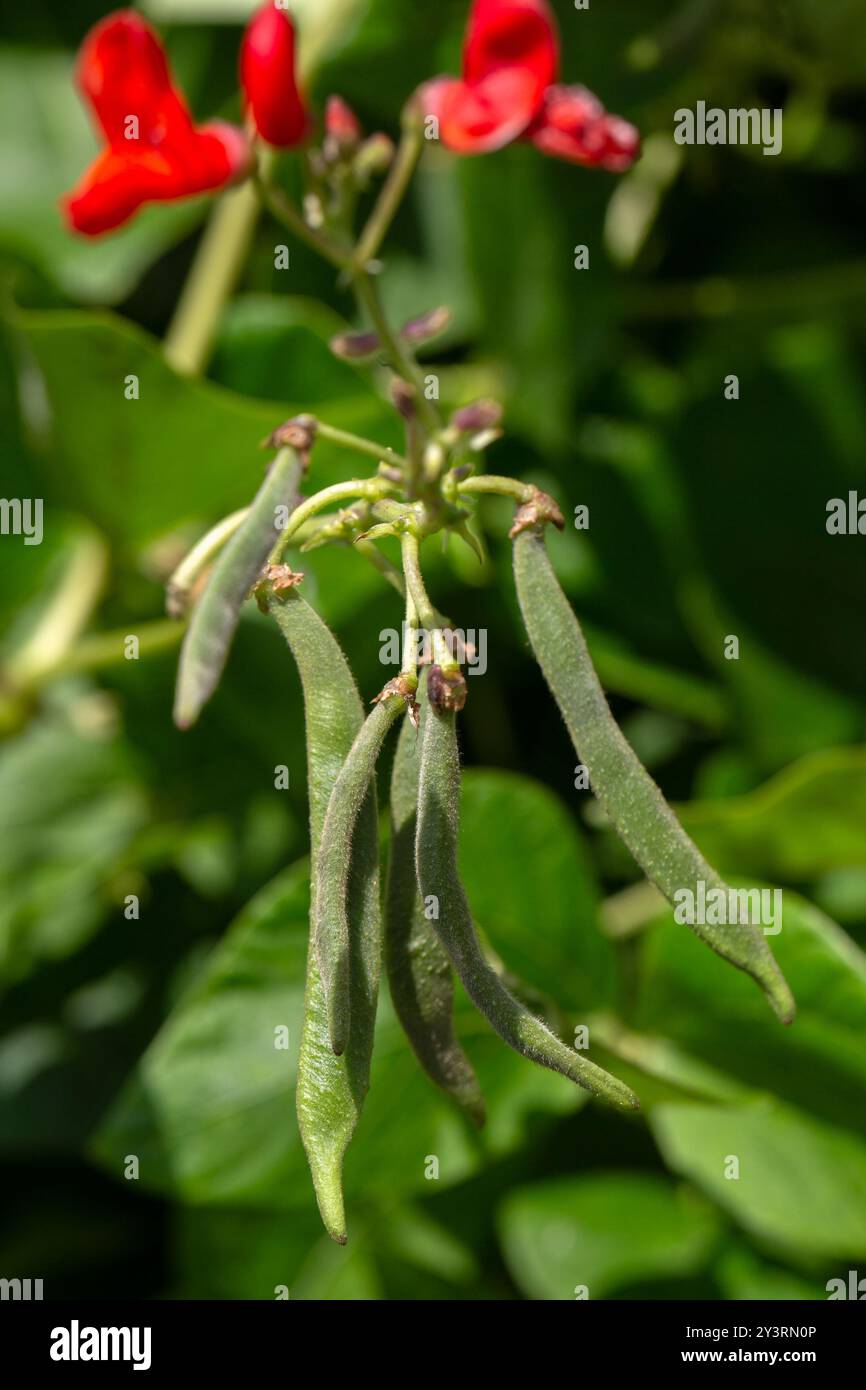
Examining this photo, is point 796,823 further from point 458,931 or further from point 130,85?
point 130,85

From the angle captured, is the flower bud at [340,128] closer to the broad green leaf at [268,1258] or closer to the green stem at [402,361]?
the green stem at [402,361]

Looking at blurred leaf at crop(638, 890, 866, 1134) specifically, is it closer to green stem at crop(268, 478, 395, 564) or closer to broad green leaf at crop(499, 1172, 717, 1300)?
broad green leaf at crop(499, 1172, 717, 1300)

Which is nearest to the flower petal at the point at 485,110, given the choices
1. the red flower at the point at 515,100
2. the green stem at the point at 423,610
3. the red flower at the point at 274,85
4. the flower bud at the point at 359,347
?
the red flower at the point at 515,100

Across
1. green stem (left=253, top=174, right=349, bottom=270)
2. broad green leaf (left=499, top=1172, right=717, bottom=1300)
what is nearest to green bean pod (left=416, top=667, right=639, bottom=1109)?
green stem (left=253, top=174, right=349, bottom=270)

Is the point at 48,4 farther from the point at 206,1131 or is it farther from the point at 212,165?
the point at 206,1131

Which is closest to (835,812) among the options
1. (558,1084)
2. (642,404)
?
(558,1084)
